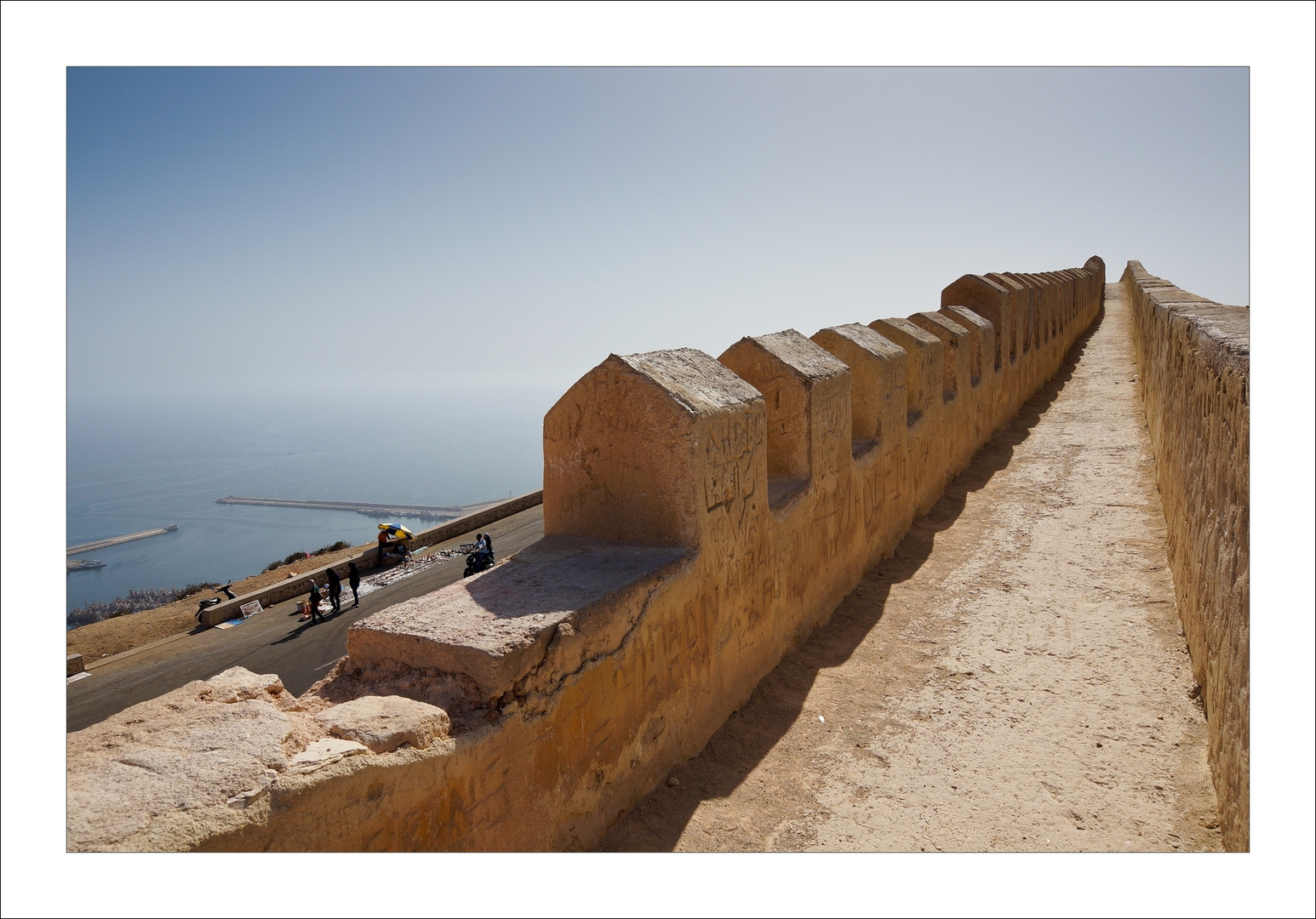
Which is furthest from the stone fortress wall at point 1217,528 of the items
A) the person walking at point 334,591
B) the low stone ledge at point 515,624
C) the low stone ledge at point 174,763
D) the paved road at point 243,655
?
the person walking at point 334,591

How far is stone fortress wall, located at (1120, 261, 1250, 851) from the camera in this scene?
2836 mm

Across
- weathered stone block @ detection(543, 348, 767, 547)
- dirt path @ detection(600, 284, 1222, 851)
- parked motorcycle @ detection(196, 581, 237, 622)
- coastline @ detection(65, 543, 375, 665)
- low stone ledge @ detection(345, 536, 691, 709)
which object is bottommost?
coastline @ detection(65, 543, 375, 665)

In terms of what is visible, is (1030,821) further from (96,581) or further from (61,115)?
(96,581)

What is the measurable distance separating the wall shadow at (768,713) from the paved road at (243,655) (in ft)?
22.9

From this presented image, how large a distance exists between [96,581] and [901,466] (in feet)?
29.4

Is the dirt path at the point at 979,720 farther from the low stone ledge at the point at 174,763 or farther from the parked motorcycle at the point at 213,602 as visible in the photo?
the parked motorcycle at the point at 213,602

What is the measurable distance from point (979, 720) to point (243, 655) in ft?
39.0

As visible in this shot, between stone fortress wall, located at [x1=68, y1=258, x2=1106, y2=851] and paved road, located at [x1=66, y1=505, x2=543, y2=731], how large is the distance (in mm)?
7368

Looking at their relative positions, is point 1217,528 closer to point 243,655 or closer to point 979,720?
point 979,720

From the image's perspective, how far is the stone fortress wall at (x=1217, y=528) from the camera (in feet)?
9.30

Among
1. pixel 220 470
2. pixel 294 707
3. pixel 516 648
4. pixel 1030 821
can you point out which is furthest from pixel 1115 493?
pixel 220 470

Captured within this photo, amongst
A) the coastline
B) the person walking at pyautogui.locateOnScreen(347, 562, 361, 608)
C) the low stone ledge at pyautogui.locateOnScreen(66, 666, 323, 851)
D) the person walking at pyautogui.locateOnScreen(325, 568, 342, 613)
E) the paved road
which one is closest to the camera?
the low stone ledge at pyautogui.locateOnScreen(66, 666, 323, 851)

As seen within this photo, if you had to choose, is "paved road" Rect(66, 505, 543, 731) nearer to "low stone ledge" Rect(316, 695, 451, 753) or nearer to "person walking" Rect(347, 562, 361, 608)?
"person walking" Rect(347, 562, 361, 608)

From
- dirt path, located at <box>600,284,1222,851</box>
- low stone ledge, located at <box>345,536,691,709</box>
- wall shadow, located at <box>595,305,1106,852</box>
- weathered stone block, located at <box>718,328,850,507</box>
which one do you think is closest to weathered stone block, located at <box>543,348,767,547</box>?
low stone ledge, located at <box>345,536,691,709</box>
